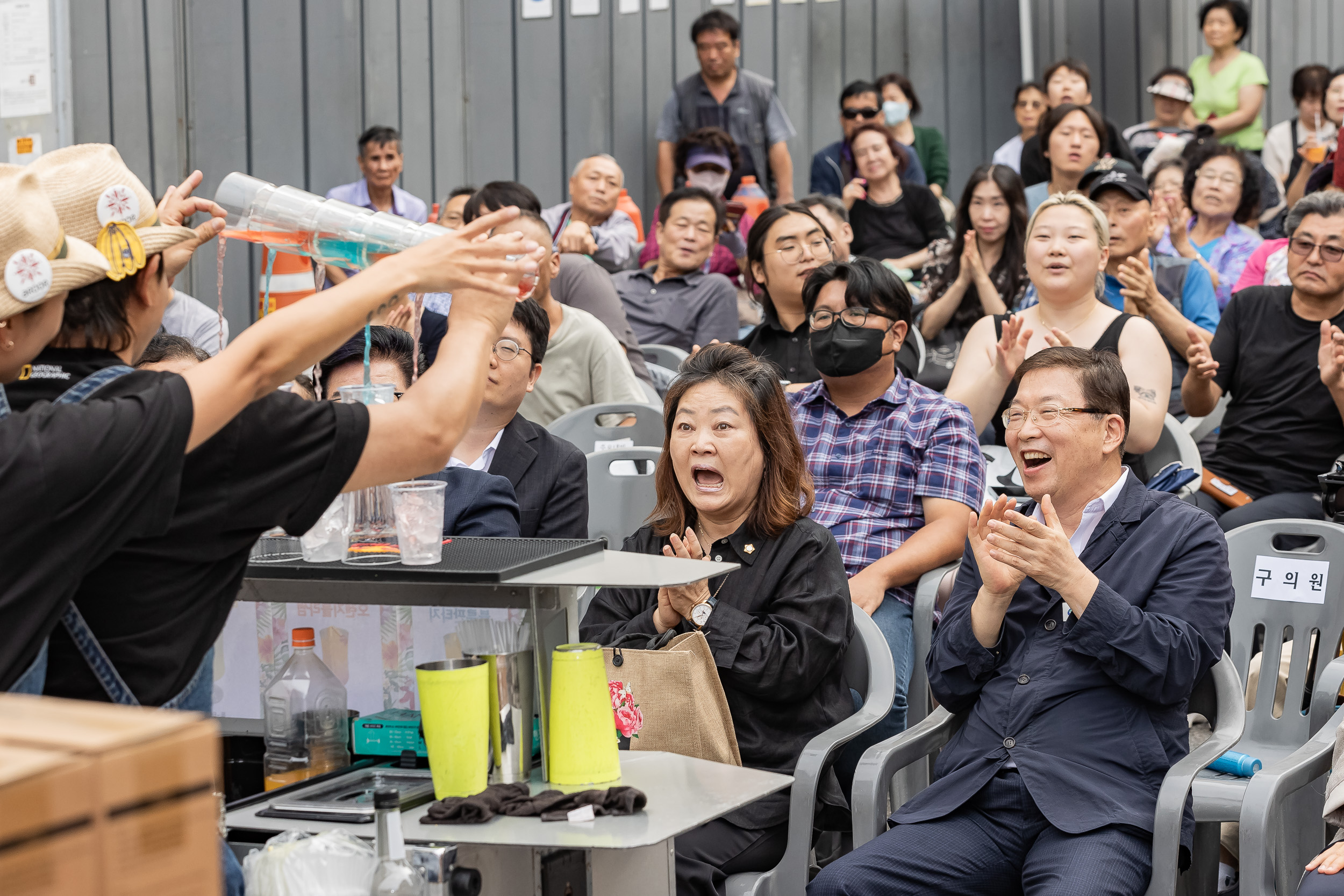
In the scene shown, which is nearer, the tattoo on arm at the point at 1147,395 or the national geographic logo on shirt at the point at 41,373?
the national geographic logo on shirt at the point at 41,373

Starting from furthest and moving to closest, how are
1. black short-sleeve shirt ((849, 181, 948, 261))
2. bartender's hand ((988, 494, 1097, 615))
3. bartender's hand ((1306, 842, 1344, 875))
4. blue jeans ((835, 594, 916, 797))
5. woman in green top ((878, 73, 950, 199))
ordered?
woman in green top ((878, 73, 950, 199)) < black short-sleeve shirt ((849, 181, 948, 261)) < blue jeans ((835, 594, 916, 797)) < bartender's hand ((988, 494, 1097, 615)) < bartender's hand ((1306, 842, 1344, 875))

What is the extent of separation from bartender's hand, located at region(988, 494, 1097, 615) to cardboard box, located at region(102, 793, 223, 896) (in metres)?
1.74

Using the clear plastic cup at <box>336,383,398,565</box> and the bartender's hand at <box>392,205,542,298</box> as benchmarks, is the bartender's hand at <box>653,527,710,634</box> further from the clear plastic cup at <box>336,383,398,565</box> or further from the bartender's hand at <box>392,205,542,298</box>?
the bartender's hand at <box>392,205,542,298</box>

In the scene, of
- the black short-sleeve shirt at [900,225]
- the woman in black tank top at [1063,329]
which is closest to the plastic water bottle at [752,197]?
the black short-sleeve shirt at [900,225]

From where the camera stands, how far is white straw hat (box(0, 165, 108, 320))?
4.66 ft

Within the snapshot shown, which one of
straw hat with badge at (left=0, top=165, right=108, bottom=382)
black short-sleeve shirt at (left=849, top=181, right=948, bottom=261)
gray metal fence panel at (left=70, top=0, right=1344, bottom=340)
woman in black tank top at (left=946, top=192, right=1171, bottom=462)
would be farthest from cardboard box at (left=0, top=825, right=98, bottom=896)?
black short-sleeve shirt at (left=849, top=181, right=948, bottom=261)

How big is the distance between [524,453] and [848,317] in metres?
0.99

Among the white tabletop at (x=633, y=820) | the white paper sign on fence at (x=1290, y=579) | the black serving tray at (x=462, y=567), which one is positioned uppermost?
the black serving tray at (x=462, y=567)

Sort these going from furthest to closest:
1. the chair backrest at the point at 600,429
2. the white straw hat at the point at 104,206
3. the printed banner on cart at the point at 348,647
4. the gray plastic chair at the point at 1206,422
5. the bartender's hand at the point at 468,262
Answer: the gray plastic chair at the point at 1206,422, the chair backrest at the point at 600,429, the printed banner on cart at the point at 348,647, the bartender's hand at the point at 468,262, the white straw hat at the point at 104,206

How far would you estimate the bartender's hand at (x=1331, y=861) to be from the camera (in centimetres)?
224

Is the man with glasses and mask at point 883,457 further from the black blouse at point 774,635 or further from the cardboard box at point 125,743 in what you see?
the cardboard box at point 125,743

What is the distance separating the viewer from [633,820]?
1968 mm

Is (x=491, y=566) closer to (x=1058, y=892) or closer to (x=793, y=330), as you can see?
(x=1058, y=892)

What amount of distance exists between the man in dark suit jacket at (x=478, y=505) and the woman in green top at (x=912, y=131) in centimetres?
578
